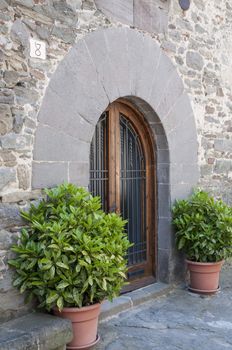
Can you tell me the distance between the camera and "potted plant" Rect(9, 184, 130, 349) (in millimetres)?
2896

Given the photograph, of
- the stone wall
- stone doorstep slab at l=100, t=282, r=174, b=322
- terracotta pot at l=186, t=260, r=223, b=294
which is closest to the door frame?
stone doorstep slab at l=100, t=282, r=174, b=322

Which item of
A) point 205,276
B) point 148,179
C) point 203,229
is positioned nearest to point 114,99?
point 148,179

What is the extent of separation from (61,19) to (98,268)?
6.79 feet

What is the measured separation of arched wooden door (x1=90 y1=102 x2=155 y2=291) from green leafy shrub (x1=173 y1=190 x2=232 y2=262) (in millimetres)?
368

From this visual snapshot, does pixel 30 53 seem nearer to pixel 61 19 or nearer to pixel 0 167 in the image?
pixel 61 19

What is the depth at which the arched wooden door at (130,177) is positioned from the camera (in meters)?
4.19

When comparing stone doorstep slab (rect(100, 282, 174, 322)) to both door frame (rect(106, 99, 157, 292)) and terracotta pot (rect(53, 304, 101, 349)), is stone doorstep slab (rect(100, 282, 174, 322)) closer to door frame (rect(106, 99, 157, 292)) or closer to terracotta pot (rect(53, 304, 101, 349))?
door frame (rect(106, 99, 157, 292))

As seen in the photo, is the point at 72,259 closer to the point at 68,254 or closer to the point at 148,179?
the point at 68,254

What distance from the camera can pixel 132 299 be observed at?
4.11m

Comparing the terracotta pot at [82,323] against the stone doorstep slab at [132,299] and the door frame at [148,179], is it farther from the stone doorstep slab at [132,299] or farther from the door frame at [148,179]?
the door frame at [148,179]

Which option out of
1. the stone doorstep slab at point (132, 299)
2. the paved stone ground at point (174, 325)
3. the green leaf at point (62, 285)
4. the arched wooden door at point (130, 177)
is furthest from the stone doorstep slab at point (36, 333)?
the arched wooden door at point (130, 177)

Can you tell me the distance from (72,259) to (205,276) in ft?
6.81

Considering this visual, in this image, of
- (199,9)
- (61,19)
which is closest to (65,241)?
(61,19)

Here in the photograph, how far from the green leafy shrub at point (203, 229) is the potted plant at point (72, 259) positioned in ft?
4.73
